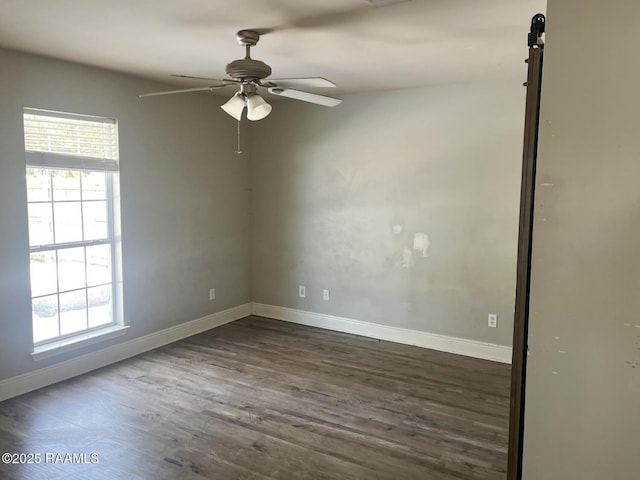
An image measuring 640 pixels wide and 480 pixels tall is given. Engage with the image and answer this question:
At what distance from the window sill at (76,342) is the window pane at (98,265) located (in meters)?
0.43

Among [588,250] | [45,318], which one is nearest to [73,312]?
[45,318]

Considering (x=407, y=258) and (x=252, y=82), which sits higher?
(x=252, y=82)

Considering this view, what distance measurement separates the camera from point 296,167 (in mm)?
5359

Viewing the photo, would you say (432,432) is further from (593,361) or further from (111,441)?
(111,441)

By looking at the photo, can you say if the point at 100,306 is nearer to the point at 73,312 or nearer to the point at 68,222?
the point at 73,312

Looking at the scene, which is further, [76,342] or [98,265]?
[98,265]

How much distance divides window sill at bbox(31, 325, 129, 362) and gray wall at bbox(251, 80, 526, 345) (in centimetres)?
192

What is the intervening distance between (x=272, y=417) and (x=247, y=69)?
2261 mm

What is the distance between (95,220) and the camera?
411 cm

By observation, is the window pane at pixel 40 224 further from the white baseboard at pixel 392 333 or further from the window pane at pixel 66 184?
the white baseboard at pixel 392 333

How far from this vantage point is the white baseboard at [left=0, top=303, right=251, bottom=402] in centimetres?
354

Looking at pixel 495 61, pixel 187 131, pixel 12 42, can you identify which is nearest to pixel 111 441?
pixel 12 42

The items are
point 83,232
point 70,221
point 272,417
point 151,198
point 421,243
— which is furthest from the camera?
point 421,243

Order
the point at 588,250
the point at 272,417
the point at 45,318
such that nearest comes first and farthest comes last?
the point at 588,250
the point at 272,417
the point at 45,318
